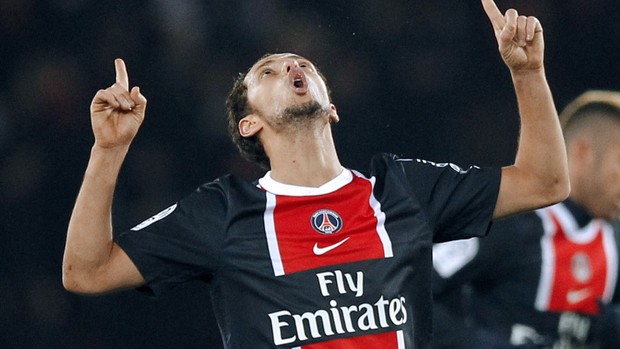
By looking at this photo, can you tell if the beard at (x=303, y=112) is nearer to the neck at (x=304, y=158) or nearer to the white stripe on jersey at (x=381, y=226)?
the neck at (x=304, y=158)

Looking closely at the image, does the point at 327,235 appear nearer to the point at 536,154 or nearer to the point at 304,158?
the point at 304,158

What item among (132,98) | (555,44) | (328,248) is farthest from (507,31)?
(555,44)

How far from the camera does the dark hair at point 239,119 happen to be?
132 inches

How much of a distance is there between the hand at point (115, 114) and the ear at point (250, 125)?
0.44m

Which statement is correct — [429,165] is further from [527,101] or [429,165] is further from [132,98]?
[132,98]

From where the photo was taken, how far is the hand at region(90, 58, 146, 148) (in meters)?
2.84

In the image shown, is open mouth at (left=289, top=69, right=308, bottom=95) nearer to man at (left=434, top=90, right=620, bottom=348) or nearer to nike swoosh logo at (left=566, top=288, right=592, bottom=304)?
man at (left=434, top=90, right=620, bottom=348)

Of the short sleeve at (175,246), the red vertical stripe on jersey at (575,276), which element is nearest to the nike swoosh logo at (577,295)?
the red vertical stripe on jersey at (575,276)

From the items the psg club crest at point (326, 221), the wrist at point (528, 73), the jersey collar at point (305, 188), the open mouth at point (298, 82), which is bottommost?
the psg club crest at point (326, 221)

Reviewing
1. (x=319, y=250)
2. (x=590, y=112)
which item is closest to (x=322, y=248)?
(x=319, y=250)

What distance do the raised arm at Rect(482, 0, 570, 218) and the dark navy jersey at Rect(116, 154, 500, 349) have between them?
2.3 inches

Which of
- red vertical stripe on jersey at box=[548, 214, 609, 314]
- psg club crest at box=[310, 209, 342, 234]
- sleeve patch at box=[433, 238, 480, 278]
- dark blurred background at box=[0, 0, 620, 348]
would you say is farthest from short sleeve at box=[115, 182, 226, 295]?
dark blurred background at box=[0, 0, 620, 348]

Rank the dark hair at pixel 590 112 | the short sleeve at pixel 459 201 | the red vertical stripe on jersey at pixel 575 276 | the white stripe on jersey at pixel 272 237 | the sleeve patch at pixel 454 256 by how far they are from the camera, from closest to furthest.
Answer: the white stripe on jersey at pixel 272 237 < the short sleeve at pixel 459 201 < the sleeve patch at pixel 454 256 < the red vertical stripe on jersey at pixel 575 276 < the dark hair at pixel 590 112

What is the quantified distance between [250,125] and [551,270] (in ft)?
5.09
